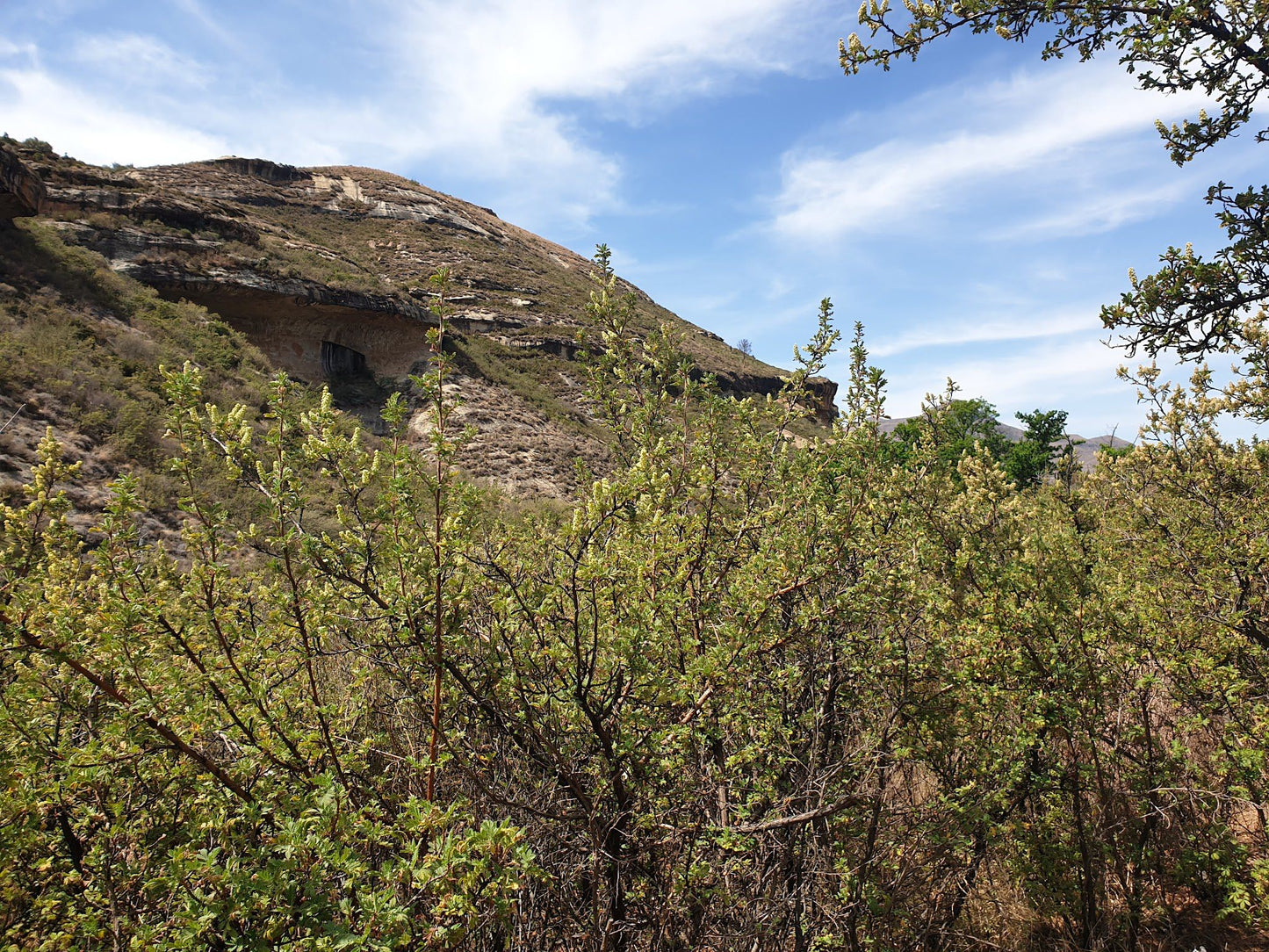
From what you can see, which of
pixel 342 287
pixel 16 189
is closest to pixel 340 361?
pixel 342 287

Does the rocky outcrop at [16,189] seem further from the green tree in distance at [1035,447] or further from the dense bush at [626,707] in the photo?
the green tree in distance at [1035,447]

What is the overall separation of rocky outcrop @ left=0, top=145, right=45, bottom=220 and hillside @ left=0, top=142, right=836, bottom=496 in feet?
0.17

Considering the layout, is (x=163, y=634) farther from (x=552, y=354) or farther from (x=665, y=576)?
(x=552, y=354)

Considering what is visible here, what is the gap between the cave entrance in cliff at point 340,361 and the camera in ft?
83.3

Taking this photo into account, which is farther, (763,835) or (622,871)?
(763,835)

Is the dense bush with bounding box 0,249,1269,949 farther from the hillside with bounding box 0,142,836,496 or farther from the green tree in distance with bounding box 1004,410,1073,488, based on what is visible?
the green tree in distance with bounding box 1004,410,1073,488

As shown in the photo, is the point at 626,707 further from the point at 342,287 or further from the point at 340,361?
the point at 340,361

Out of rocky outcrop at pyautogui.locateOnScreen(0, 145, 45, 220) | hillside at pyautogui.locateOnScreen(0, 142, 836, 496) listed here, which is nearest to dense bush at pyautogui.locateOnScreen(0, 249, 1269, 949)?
hillside at pyautogui.locateOnScreen(0, 142, 836, 496)

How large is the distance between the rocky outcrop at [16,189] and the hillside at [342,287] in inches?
2.0

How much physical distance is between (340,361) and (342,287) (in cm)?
323

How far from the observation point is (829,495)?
3.38 m

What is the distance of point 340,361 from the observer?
26.0m

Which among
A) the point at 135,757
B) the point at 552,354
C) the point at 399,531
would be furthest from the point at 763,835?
the point at 552,354

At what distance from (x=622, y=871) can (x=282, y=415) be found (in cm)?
222
